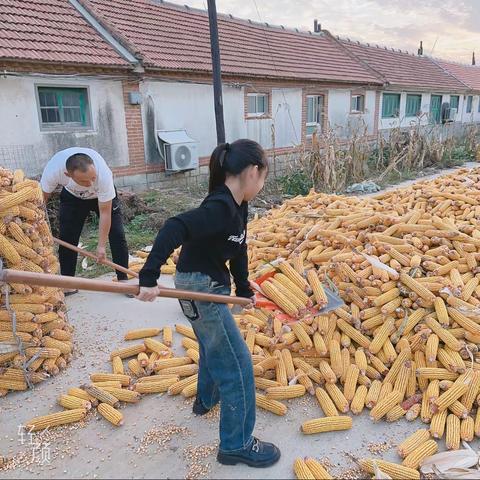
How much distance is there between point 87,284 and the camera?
1991mm

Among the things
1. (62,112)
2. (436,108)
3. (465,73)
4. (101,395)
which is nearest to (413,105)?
(436,108)

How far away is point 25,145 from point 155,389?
722 centimetres

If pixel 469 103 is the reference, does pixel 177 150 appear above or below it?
below

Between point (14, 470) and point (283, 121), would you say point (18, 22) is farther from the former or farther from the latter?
point (14, 470)

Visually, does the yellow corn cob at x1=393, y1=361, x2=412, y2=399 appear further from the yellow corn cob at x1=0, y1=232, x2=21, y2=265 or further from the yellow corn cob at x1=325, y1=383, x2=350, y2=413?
the yellow corn cob at x1=0, y1=232, x2=21, y2=265

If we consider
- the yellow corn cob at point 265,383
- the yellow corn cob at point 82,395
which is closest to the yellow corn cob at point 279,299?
the yellow corn cob at point 265,383

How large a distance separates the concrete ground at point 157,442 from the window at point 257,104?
1200cm

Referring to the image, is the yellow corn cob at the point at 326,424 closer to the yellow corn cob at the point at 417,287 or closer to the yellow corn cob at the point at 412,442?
the yellow corn cob at the point at 412,442

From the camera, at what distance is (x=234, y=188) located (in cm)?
217

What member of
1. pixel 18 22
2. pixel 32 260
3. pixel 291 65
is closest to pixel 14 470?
pixel 32 260

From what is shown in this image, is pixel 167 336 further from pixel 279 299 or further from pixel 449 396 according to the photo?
pixel 449 396

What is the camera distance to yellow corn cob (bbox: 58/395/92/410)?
2.89m

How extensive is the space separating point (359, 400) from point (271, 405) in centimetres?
59

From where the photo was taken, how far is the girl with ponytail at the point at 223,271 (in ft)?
6.62
